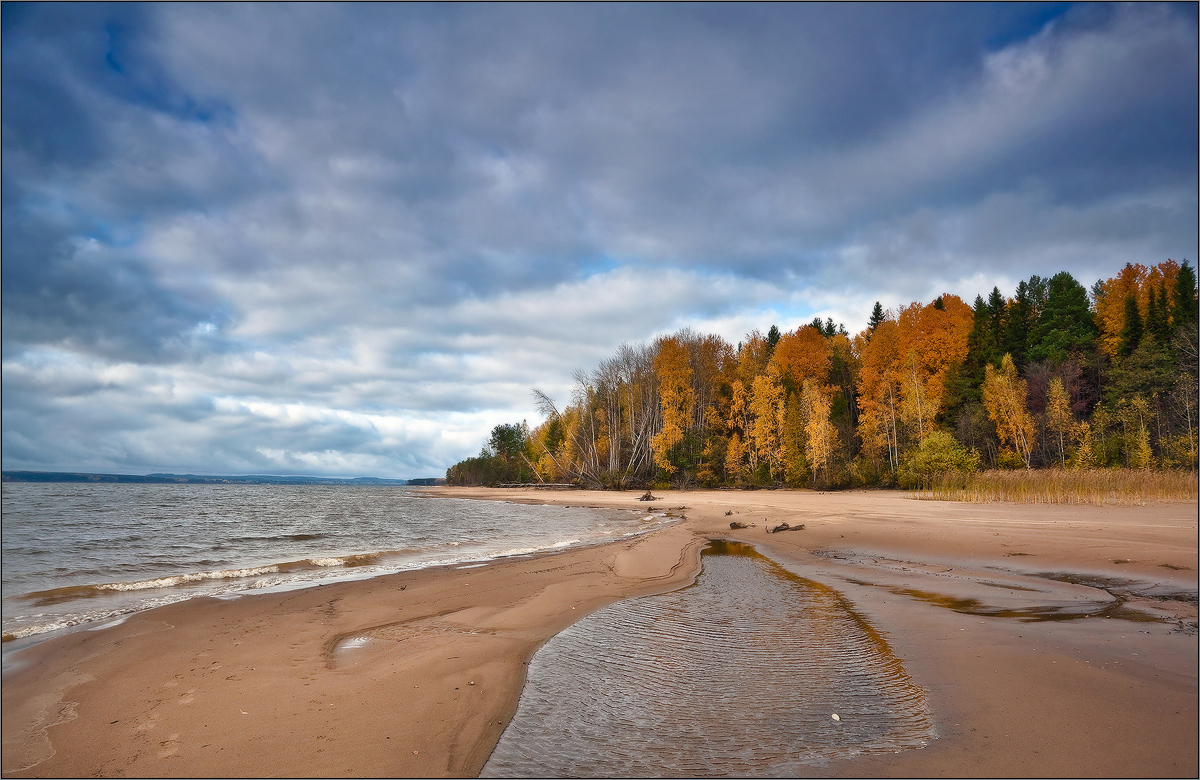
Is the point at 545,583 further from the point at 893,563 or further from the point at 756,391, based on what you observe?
the point at 756,391

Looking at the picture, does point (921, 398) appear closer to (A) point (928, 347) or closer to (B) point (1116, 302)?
(A) point (928, 347)

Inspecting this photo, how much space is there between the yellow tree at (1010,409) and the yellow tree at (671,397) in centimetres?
2344

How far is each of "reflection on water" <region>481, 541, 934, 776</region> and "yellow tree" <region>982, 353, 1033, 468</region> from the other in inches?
1448

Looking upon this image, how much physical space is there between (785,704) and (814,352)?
49367 mm

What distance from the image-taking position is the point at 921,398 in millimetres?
38844

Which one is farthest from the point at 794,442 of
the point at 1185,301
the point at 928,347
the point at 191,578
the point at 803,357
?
the point at 191,578

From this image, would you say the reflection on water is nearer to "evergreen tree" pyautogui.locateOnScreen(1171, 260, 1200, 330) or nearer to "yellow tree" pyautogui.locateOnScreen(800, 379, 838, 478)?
"yellow tree" pyautogui.locateOnScreen(800, 379, 838, 478)

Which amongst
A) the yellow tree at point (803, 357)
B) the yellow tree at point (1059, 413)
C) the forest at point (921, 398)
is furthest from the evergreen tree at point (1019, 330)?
the yellow tree at point (803, 357)

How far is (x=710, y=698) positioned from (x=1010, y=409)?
41.4m

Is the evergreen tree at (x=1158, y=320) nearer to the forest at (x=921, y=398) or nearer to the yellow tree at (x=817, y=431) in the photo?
the forest at (x=921, y=398)

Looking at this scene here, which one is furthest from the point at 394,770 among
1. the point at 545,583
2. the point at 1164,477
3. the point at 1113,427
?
the point at 1113,427

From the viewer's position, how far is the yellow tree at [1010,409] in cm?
3509

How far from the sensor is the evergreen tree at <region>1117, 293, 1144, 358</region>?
130ft

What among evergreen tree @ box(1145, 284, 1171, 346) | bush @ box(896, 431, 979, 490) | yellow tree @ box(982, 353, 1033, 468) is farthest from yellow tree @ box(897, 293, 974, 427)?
evergreen tree @ box(1145, 284, 1171, 346)
